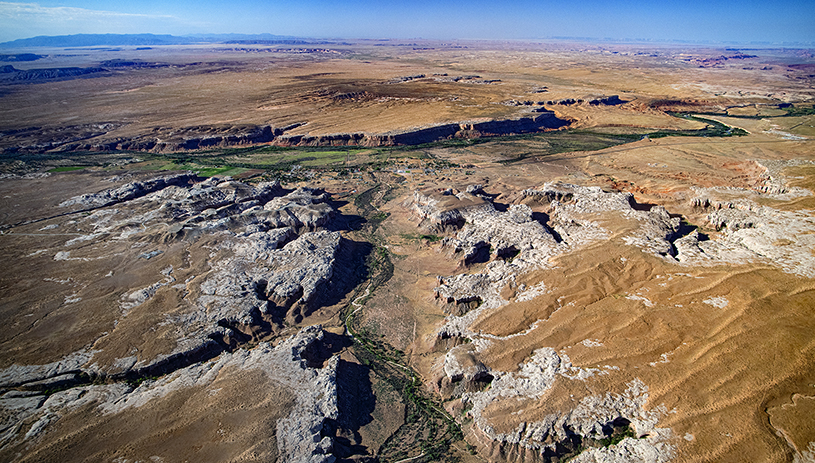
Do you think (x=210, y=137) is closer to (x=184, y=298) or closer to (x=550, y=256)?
(x=184, y=298)

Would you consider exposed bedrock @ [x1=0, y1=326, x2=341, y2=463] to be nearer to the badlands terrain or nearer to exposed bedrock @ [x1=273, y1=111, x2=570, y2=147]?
the badlands terrain

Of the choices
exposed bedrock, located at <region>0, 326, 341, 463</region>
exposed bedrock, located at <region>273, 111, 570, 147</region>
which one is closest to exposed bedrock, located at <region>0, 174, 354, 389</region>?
exposed bedrock, located at <region>0, 326, 341, 463</region>

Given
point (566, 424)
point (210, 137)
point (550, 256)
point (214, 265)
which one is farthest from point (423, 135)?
point (566, 424)

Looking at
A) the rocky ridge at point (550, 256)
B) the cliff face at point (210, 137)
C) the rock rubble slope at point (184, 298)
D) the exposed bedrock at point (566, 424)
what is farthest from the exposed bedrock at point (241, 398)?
the cliff face at point (210, 137)

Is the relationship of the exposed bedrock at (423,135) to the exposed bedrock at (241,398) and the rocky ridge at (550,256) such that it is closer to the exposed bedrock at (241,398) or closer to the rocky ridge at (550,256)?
the rocky ridge at (550,256)

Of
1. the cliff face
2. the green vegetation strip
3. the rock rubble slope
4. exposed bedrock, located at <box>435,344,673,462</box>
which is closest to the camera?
exposed bedrock, located at <box>435,344,673,462</box>

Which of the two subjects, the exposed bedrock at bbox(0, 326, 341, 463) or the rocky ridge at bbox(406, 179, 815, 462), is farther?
the rocky ridge at bbox(406, 179, 815, 462)

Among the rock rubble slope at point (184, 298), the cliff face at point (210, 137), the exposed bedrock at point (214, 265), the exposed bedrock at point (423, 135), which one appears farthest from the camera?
the exposed bedrock at point (423, 135)

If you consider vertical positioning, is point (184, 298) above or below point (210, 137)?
below

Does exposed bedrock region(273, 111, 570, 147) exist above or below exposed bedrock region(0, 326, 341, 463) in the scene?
above
